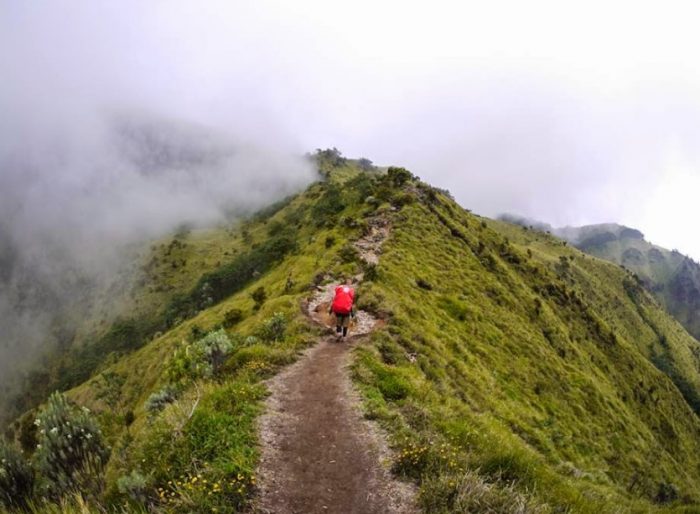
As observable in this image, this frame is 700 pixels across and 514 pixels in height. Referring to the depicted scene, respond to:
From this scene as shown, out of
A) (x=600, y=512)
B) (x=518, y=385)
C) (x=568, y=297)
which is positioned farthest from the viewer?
(x=568, y=297)

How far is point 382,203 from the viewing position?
5791 cm

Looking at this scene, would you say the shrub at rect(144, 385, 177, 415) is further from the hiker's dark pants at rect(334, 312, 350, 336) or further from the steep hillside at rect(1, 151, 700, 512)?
the hiker's dark pants at rect(334, 312, 350, 336)

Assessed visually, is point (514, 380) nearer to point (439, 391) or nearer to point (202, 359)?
point (439, 391)

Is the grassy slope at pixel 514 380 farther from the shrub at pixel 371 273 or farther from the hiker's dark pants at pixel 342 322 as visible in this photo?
the hiker's dark pants at pixel 342 322

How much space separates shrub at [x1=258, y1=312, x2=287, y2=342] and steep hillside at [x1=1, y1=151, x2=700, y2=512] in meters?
0.07

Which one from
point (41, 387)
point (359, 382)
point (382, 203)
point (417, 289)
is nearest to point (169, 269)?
point (41, 387)

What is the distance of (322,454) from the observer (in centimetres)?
1088

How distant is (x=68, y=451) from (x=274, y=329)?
40.0 feet

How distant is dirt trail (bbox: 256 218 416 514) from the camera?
8922 millimetres

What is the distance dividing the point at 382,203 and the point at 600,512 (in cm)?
5038

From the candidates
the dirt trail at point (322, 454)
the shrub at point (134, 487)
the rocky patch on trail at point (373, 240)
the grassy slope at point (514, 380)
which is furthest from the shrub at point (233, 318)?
the shrub at point (134, 487)

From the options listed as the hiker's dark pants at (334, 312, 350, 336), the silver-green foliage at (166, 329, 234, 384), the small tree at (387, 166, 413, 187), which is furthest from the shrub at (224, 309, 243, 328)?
the small tree at (387, 166, 413, 187)

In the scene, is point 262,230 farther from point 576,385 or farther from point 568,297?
point 576,385

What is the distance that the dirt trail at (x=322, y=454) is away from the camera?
8922 mm
